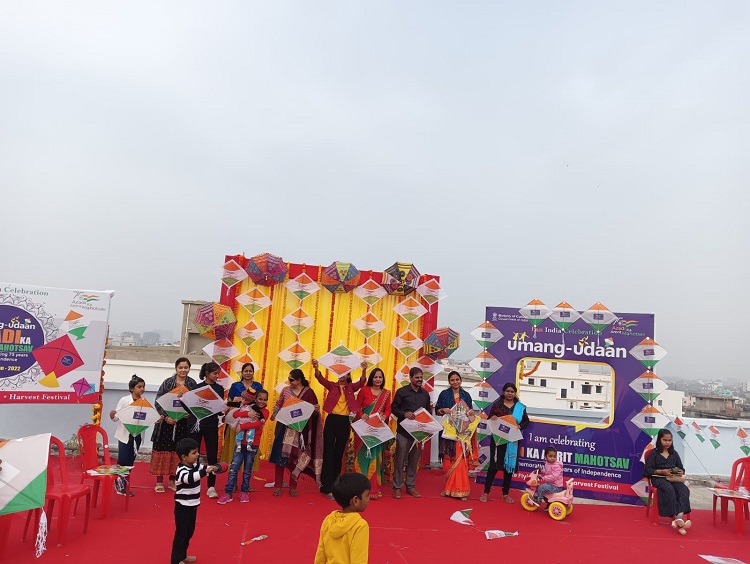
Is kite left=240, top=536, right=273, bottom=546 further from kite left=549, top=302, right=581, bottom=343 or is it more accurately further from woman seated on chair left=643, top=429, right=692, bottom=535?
kite left=549, top=302, right=581, bottom=343

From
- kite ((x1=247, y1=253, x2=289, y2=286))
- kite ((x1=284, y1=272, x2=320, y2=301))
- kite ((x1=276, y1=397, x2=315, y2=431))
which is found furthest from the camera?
kite ((x1=284, y1=272, x2=320, y2=301))

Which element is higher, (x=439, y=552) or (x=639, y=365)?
(x=639, y=365)

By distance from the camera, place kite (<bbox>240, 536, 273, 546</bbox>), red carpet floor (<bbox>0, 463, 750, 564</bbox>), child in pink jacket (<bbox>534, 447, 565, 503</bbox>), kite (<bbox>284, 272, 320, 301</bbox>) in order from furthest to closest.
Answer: kite (<bbox>284, 272, 320, 301</bbox>)
child in pink jacket (<bbox>534, 447, 565, 503</bbox>)
kite (<bbox>240, 536, 273, 546</bbox>)
red carpet floor (<bbox>0, 463, 750, 564</bbox>)

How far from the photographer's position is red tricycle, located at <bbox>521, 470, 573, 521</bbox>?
5383mm

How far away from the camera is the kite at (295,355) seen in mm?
7250

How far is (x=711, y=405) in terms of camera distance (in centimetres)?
3669

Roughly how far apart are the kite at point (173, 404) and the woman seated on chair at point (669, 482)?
484 cm

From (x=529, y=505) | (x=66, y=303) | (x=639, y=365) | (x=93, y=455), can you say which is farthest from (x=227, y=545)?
(x=639, y=365)

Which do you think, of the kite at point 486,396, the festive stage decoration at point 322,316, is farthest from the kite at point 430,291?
the kite at point 486,396

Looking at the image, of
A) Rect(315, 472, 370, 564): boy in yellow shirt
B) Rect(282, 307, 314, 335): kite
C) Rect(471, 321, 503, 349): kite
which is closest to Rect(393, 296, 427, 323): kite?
Rect(471, 321, 503, 349): kite

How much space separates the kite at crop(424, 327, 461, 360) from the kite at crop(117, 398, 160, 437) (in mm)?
3427

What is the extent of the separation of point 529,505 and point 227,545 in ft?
10.3

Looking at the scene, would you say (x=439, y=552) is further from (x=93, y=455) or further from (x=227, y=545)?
(x=93, y=455)

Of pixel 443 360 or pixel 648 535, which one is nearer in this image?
pixel 648 535
